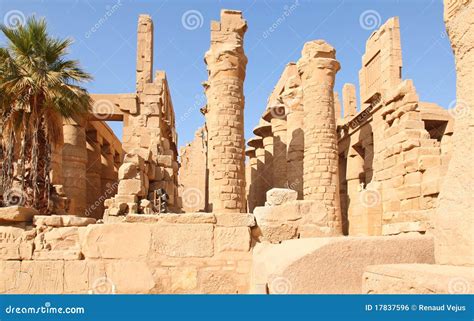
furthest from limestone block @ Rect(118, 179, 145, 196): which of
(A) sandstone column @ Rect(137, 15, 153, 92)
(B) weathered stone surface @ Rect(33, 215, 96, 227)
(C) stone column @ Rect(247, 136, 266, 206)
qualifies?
(C) stone column @ Rect(247, 136, 266, 206)

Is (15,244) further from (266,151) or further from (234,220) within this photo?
(266,151)

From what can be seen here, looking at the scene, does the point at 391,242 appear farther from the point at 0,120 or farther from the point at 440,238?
the point at 0,120

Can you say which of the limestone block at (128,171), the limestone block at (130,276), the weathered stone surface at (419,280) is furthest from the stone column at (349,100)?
the weathered stone surface at (419,280)

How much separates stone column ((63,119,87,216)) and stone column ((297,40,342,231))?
9571 mm

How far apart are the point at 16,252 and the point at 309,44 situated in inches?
530

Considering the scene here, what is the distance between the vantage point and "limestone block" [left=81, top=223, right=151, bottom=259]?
17.5 ft

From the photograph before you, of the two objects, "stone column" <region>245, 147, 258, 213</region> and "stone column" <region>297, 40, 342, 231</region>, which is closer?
"stone column" <region>297, 40, 342, 231</region>

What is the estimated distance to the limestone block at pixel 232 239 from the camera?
5413mm

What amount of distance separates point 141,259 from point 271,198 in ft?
6.02

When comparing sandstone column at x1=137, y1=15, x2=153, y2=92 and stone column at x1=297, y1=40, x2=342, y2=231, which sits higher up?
sandstone column at x1=137, y1=15, x2=153, y2=92

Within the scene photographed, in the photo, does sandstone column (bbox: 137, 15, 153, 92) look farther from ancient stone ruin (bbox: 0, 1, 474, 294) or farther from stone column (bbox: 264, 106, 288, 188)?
stone column (bbox: 264, 106, 288, 188)

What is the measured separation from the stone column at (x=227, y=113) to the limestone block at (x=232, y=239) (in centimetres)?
901

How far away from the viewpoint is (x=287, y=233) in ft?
18.5

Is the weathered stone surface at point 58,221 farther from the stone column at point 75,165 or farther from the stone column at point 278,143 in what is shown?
the stone column at point 278,143
